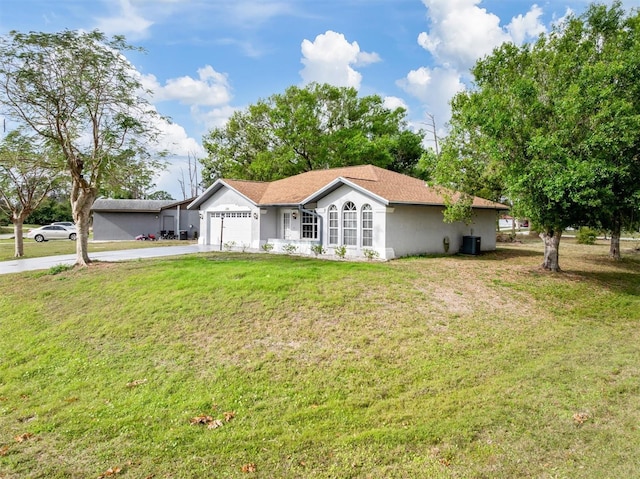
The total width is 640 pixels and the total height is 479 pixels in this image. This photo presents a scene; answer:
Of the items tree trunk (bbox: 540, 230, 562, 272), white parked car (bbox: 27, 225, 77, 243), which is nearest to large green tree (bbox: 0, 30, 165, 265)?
tree trunk (bbox: 540, 230, 562, 272)

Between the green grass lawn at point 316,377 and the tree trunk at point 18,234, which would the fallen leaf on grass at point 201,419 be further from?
the tree trunk at point 18,234

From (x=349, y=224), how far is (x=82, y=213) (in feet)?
35.1

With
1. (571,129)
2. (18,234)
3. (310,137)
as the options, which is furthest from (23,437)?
(310,137)

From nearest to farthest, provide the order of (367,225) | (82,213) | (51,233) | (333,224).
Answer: (82,213)
(367,225)
(333,224)
(51,233)

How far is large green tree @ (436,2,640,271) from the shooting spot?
11406 millimetres

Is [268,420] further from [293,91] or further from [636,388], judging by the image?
[293,91]

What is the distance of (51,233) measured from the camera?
118ft

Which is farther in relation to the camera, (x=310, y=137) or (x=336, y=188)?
(x=310, y=137)

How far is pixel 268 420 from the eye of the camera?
573 cm

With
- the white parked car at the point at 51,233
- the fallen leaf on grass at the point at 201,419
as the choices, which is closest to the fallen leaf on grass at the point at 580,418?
the fallen leaf on grass at the point at 201,419

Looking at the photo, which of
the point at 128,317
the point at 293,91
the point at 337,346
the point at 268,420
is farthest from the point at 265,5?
the point at 293,91

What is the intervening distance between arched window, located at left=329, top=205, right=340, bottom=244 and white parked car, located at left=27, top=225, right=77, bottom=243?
88.8 feet

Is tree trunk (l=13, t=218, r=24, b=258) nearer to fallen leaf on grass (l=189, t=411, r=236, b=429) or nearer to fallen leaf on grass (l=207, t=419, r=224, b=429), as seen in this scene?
fallen leaf on grass (l=189, t=411, r=236, b=429)

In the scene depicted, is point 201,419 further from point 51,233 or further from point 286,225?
point 51,233
